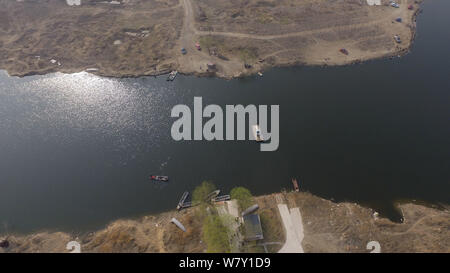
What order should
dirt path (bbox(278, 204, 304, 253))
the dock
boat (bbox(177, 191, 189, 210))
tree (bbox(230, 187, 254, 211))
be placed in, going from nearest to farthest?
1. dirt path (bbox(278, 204, 304, 253))
2. tree (bbox(230, 187, 254, 211))
3. boat (bbox(177, 191, 189, 210))
4. the dock

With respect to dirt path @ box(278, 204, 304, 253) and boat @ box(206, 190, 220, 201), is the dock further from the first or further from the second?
dirt path @ box(278, 204, 304, 253)

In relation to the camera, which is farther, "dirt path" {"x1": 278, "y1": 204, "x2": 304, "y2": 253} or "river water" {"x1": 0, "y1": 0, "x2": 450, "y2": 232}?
"river water" {"x1": 0, "y1": 0, "x2": 450, "y2": 232}

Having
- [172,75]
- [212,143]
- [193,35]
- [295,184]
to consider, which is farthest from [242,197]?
[193,35]

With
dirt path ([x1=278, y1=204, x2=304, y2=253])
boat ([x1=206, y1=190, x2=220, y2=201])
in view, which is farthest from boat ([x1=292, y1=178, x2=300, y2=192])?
boat ([x1=206, y1=190, x2=220, y2=201])

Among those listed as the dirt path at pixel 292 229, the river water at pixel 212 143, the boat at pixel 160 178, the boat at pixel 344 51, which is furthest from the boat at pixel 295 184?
the boat at pixel 344 51

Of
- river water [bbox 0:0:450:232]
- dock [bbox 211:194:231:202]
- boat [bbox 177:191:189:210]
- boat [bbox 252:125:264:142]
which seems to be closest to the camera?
boat [bbox 177:191:189:210]

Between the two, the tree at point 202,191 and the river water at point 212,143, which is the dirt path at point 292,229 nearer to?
the river water at point 212,143

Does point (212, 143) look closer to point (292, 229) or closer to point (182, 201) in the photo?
point (182, 201)
